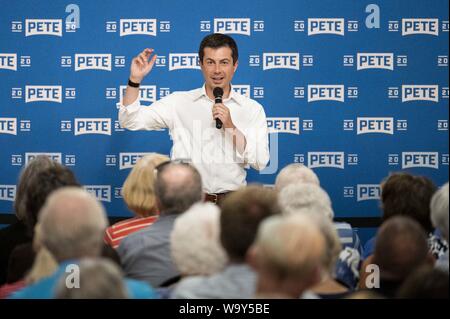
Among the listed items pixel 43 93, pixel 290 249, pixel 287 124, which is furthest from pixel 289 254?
pixel 43 93

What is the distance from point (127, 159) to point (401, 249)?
3.59 m

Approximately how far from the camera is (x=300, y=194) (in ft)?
11.5

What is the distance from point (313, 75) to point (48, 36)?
2.11 m

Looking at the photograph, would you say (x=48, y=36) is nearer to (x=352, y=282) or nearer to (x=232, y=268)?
(x=352, y=282)

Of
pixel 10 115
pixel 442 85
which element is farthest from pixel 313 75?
pixel 10 115

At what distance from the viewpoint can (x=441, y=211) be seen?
Result: 3154 mm

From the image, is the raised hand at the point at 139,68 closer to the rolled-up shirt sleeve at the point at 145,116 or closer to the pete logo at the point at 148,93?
the rolled-up shirt sleeve at the point at 145,116

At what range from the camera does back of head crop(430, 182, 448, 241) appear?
10.3 feet

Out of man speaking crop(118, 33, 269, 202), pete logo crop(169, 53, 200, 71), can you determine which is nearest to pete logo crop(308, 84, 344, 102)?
man speaking crop(118, 33, 269, 202)

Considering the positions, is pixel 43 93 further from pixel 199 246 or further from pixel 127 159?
pixel 199 246

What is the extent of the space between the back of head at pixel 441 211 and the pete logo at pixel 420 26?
3.05 m

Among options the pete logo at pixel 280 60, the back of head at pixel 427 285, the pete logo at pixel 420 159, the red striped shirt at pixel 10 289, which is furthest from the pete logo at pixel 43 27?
the back of head at pixel 427 285

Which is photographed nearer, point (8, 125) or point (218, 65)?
point (218, 65)
